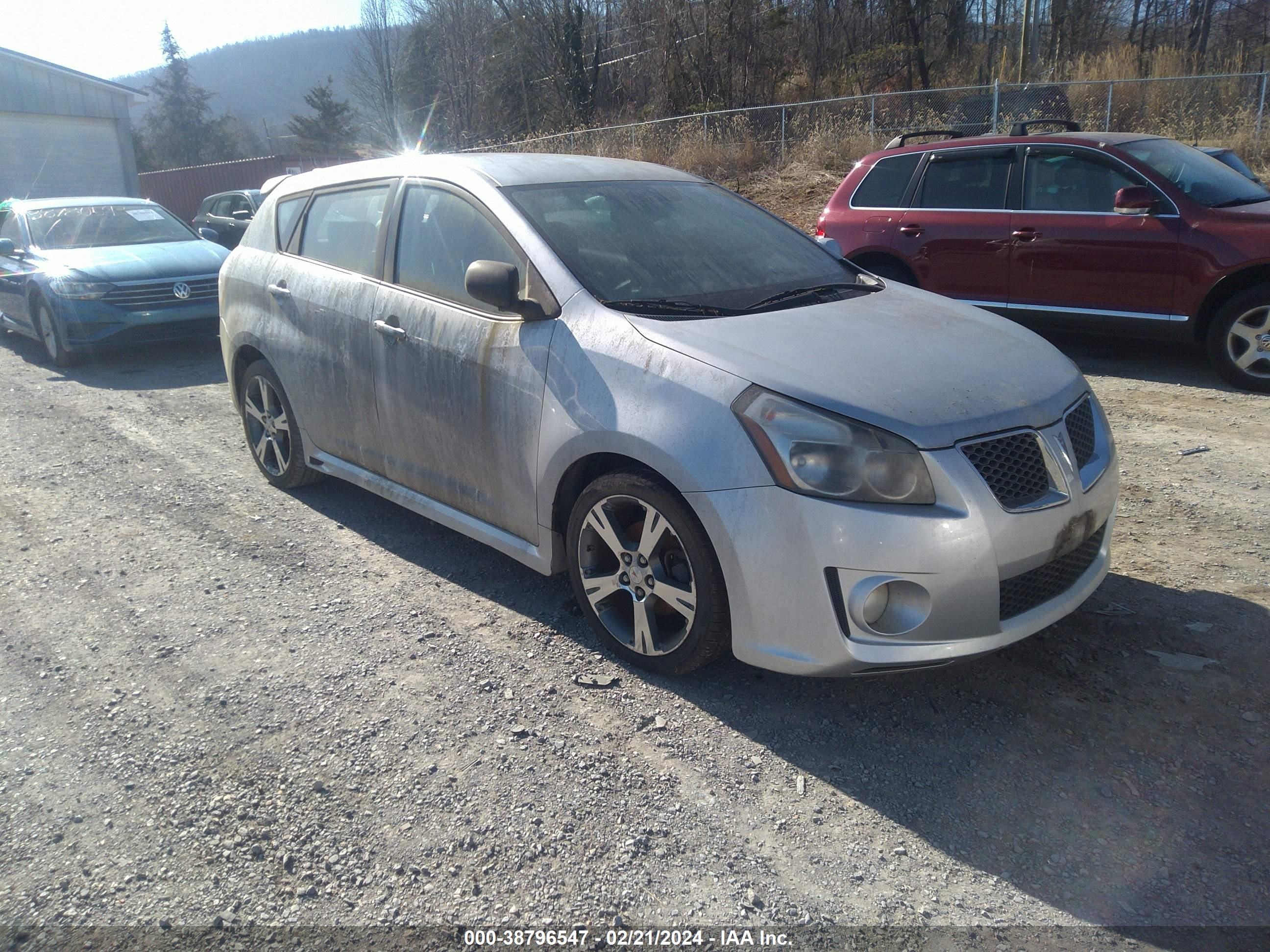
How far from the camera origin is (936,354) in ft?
10.7

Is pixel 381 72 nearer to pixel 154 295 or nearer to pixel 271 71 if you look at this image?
pixel 154 295

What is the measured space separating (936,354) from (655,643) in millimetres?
1395

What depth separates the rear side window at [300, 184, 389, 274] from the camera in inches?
176

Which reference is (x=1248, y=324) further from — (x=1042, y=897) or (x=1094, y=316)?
(x=1042, y=897)

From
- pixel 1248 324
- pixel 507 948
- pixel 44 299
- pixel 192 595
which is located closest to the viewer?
pixel 507 948

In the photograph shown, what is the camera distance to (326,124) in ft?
183

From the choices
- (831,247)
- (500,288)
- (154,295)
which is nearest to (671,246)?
(500,288)

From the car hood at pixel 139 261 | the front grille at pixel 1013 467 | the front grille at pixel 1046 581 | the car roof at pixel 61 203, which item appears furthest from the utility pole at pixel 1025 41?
the front grille at pixel 1013 467

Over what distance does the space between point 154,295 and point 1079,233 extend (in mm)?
8368

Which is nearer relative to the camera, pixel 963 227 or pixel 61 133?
pixel 963 227

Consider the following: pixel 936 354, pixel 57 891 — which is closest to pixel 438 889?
pixel 57 891

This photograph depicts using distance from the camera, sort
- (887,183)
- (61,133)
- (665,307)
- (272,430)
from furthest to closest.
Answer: (61,133) < (887,183) < (272,430) < (665,307)

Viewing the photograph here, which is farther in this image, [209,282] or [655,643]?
[209,282]

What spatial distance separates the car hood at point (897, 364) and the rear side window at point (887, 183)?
5.19 meters
